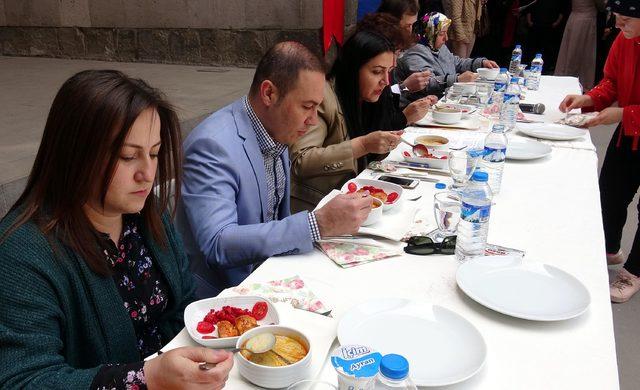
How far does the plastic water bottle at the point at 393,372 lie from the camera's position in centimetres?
85

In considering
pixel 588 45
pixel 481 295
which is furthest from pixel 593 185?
pixel 588 45

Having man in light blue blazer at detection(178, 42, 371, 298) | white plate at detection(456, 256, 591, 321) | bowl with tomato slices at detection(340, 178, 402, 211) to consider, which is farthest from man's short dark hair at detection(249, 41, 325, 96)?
white plate at detection(456, 256, 591, 321)

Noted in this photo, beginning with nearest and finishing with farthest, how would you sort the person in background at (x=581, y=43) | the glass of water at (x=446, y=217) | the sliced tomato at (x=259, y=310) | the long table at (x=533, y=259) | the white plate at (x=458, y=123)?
the long table at (x=533, y=259), the sliced tomato at (x=259, y=310), the glass of water at (x=446, y=217), the white plate at (x=458, y=123), the person in background at (x=581, y=43)

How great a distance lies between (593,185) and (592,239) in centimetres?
56

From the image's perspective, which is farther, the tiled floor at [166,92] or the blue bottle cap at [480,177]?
the tiled floor at [166,92]

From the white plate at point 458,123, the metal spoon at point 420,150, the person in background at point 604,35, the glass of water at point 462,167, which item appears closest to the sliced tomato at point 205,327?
the glass of water at point 462,167

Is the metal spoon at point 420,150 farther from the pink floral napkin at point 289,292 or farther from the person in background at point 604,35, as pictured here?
the person in background at point 604,35

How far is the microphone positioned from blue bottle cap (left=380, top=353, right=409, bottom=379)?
2.93 metres

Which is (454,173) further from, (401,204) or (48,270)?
(48,270)

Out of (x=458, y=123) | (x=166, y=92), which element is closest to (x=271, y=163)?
(x=458, y=123)

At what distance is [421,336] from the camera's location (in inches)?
46.3

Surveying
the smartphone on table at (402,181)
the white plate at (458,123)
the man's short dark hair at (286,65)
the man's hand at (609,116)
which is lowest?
the smartphone on table at (402,181)

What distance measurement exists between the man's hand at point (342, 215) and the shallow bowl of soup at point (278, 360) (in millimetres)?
539

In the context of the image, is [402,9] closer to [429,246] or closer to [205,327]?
[429,246]
